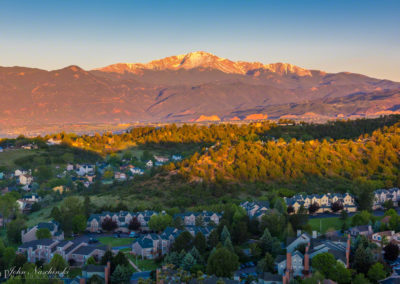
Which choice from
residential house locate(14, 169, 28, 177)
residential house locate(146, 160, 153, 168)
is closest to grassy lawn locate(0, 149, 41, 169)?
residential house locate(14, 169, 28, 177)

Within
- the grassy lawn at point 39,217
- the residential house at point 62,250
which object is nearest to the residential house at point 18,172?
the grassy lawn at point 39,217

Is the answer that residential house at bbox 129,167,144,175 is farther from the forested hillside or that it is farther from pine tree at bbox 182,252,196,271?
pine tree at bbox 182,252,196,271

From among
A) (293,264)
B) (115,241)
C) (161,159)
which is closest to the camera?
(293,264)

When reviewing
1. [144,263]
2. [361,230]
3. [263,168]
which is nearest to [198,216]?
[144,263]

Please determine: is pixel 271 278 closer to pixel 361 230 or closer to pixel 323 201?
pixel 361 230

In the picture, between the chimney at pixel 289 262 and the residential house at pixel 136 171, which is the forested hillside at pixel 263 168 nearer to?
the residential house at pixel 136 171

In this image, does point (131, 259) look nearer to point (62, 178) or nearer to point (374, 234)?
point (374, 234)
